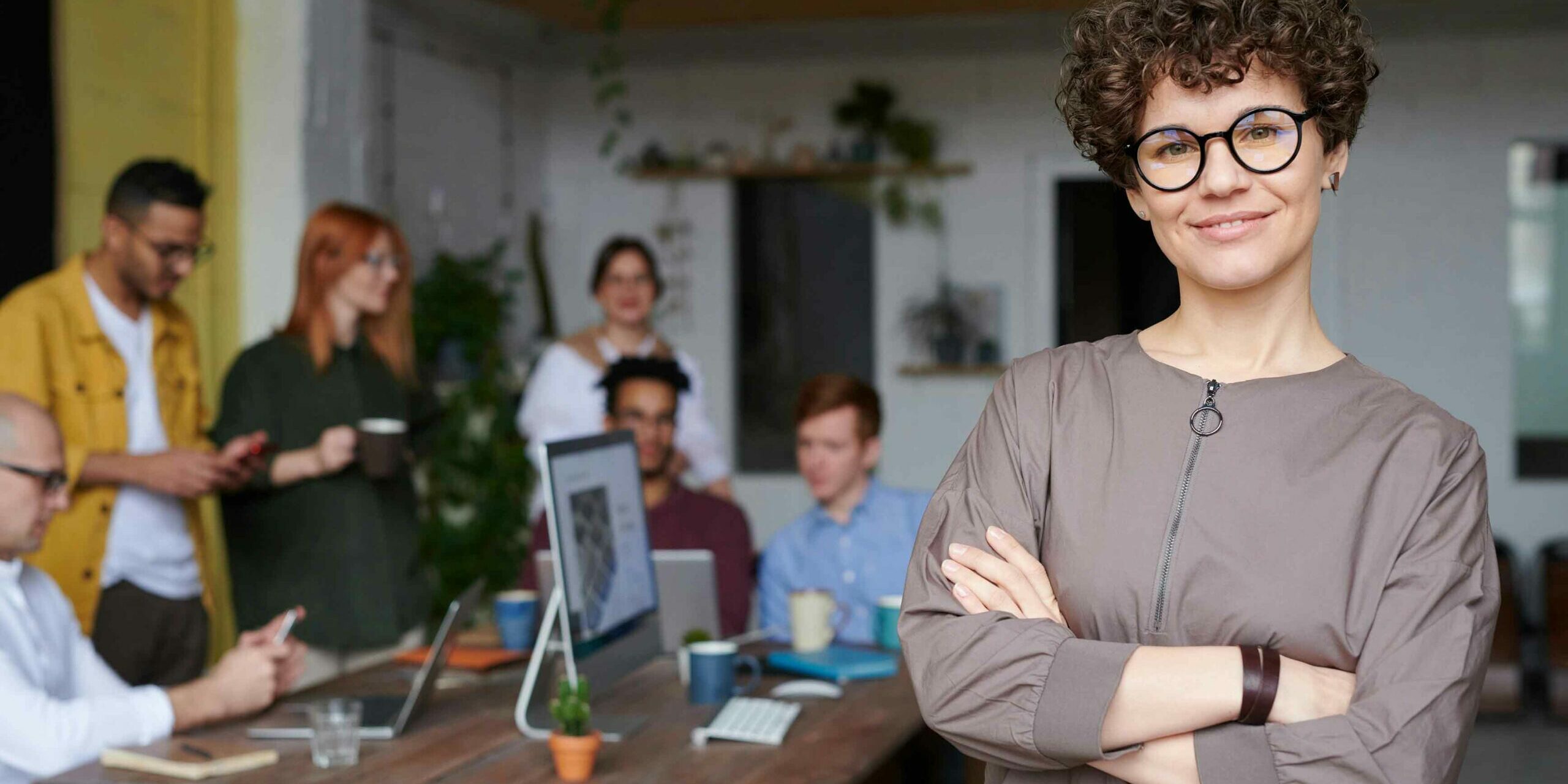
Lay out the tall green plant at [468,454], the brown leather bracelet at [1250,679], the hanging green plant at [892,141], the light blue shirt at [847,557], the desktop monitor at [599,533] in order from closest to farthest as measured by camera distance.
A: the brown leather bracelet at [1250,679] → the desktop monitor at [599,533] → the light blue shirt at [847,557] → the tall green plant at [468,454] → the hanging green plant at [892,141]

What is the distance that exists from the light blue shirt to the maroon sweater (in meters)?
0.06

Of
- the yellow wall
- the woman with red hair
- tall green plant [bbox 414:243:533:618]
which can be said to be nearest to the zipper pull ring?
the woman with red hair

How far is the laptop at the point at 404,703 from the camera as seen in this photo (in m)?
2.23

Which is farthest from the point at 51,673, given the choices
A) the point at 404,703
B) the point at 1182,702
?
the point at 1182,702

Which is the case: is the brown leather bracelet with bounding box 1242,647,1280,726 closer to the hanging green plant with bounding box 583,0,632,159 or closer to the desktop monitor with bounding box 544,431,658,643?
the desktop monitor with bounding box 544,431,658,643

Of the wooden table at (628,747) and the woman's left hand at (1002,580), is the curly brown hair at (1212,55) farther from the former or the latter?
the wooden table at (628,747)

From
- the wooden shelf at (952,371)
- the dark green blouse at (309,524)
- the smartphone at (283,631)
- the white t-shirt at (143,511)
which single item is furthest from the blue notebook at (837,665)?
the wooden shelf at (952,371)

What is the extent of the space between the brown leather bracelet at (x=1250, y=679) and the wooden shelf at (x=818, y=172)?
546 cm

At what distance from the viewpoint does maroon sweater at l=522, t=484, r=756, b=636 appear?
3330 mm

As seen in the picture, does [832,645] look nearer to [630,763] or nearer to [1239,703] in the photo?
[630,763]

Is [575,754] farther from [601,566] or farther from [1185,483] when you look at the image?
[1185,483]

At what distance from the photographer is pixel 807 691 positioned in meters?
2.52

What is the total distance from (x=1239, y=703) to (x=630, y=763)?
46.0 inches

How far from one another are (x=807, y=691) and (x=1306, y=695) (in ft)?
4.76
